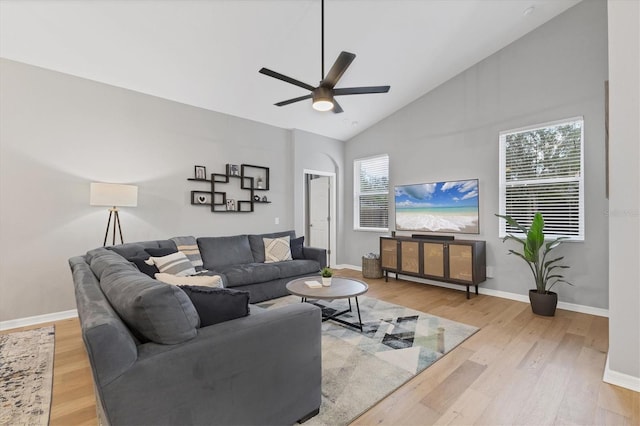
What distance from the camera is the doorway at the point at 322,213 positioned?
652 centimetres

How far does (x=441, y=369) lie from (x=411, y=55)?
392 cm

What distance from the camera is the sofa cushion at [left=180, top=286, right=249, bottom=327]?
1.51 metres

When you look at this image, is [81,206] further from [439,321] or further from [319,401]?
[439,321]

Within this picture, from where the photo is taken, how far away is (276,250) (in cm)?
459

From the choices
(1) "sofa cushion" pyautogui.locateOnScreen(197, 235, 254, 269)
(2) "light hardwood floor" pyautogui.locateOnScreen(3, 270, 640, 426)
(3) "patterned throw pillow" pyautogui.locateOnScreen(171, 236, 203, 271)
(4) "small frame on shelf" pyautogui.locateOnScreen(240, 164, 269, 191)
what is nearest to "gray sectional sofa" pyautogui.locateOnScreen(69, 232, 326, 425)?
(2) "light hardwood floor" pyautogui.locateOnScreen(3, 270, 640, 426)

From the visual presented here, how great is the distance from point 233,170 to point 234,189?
318mm

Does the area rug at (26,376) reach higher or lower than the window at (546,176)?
lower

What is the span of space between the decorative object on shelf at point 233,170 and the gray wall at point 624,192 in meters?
4.52

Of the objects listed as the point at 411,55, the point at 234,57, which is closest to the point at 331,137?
the point at 411,55

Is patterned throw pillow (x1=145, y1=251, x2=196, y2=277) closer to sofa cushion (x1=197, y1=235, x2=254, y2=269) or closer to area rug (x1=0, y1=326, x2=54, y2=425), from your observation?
sofa cushion (x1=197, y1=235, x2=254, y2=269)

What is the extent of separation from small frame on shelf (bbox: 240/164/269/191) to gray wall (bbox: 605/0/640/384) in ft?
14.7

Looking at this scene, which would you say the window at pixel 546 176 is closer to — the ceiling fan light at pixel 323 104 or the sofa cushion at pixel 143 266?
the ceiling fan light at pixel 323 104

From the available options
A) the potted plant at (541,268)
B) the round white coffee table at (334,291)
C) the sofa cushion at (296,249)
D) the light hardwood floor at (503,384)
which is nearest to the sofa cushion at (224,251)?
the sofa cushion at (296,249)

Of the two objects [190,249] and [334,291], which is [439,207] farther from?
[190,249]
